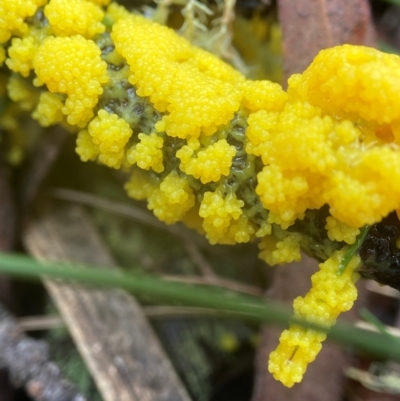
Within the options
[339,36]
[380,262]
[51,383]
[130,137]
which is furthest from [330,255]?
[51,383]

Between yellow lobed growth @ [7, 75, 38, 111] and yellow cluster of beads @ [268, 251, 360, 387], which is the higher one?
yellow cluster of beads @ [268, 251, 360, 387]

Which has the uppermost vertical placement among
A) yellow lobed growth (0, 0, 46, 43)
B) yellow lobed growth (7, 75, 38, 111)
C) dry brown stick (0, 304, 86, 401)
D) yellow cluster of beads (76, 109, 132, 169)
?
yellow lobed growth (0, 0, 46, 43)

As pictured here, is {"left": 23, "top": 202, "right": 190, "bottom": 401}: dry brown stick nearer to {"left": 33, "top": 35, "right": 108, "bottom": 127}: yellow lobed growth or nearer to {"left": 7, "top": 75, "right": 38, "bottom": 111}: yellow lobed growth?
{"left": 7, "top": 75, "right": 38, "bottom": 111}: yellow lobed growth

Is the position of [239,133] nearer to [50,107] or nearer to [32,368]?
[50,107]

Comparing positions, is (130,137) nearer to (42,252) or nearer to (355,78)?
(355,78)

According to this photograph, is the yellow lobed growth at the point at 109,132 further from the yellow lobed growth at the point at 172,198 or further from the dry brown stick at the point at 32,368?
the dry brown stick at the point at 32,368

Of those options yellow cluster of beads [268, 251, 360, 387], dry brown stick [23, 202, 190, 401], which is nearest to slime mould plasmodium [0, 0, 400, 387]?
yellow cluster of beads [268, 251, 360, 387]

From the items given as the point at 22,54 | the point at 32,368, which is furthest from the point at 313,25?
the point at 32,368
